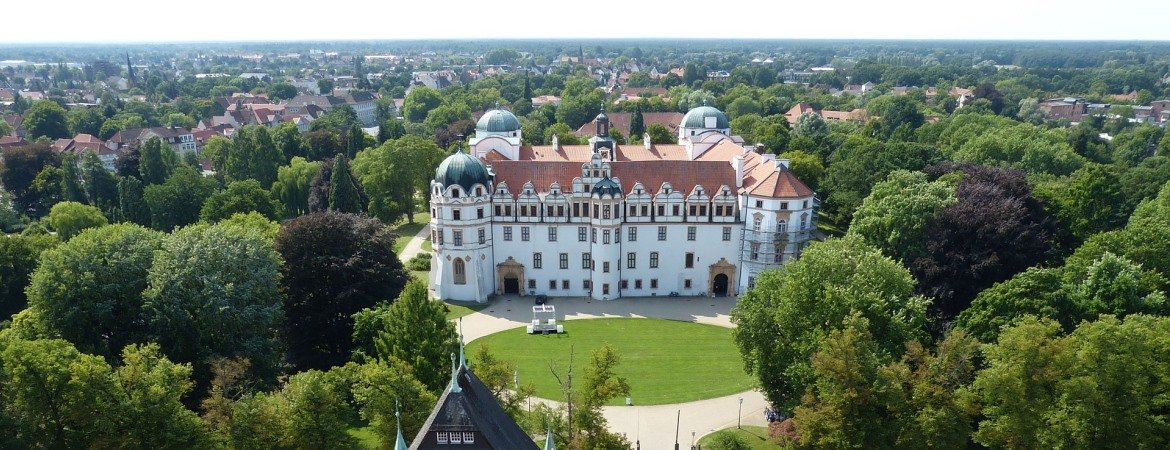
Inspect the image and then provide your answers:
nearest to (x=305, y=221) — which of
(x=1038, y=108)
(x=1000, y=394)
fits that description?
(x=1000, y=394)

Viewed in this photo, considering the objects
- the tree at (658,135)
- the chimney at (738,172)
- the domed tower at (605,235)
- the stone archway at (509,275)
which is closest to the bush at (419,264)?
the stone archway at (509,275)

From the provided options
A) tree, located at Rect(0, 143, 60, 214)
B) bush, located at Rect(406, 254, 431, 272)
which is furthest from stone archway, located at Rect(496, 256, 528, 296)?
tree, located at Rect(0, 143, 60, 214)

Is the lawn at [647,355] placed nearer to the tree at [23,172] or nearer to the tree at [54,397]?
the tree at [54,397]

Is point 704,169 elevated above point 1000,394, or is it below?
above

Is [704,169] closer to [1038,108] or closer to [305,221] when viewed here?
[305,221]

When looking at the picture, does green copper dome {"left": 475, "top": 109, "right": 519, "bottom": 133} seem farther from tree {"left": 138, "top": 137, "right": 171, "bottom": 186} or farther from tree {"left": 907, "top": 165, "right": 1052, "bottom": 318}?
tree {"left": 138, "top": 137, "right": 171, "bottom": 186}

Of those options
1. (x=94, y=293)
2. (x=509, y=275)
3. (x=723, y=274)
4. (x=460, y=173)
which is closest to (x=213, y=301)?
(x=94, y=293)
